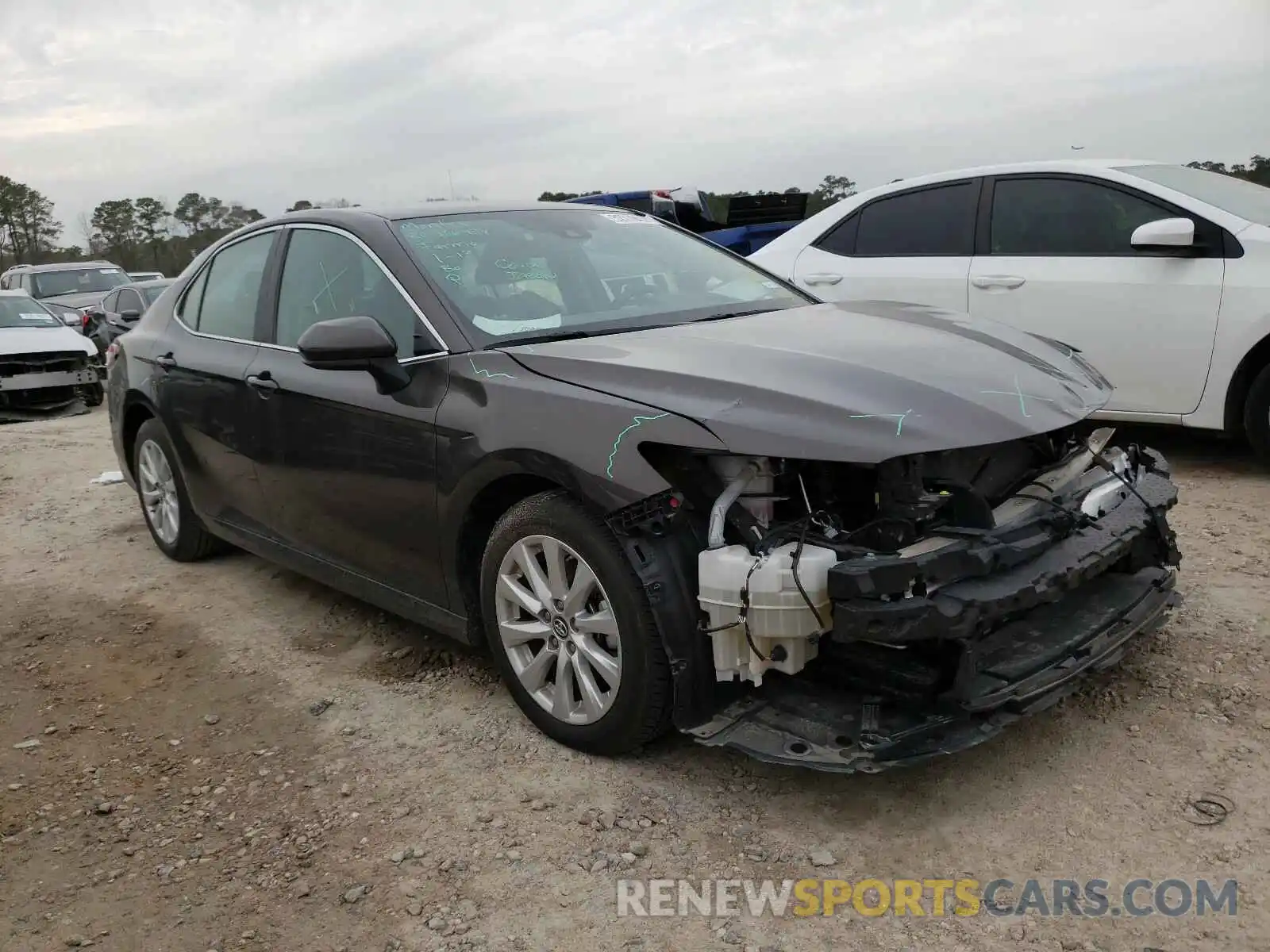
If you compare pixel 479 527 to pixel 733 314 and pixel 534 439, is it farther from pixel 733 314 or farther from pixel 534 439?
pixel 733 314

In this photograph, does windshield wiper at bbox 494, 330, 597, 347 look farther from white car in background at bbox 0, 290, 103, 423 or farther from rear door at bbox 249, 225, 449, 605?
white car in background at bbox 0, 290, 103, 423

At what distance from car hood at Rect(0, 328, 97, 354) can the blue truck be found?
599 cm

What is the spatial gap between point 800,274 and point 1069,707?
394cm

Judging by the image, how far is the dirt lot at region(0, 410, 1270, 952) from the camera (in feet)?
7.79

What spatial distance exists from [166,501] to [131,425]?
46cm

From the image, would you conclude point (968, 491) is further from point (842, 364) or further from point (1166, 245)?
point (1166, 245)

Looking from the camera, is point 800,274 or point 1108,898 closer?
point 1108,898

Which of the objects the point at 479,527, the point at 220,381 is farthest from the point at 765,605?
the point at 220,381

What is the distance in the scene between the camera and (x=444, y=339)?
129 inches

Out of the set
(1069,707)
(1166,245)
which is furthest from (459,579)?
(1166,245)

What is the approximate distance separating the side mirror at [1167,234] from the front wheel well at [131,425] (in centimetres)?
486

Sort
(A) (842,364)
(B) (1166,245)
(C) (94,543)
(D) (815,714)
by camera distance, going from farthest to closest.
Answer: (C) (94,543) → (B) (1166,245) → (A) (842,364) → (D) (815,714)

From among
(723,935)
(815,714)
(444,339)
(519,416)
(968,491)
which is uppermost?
(444,339)

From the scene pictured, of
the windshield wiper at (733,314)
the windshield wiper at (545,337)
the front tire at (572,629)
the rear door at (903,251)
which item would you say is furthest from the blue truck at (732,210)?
the front tire at (572,629)
